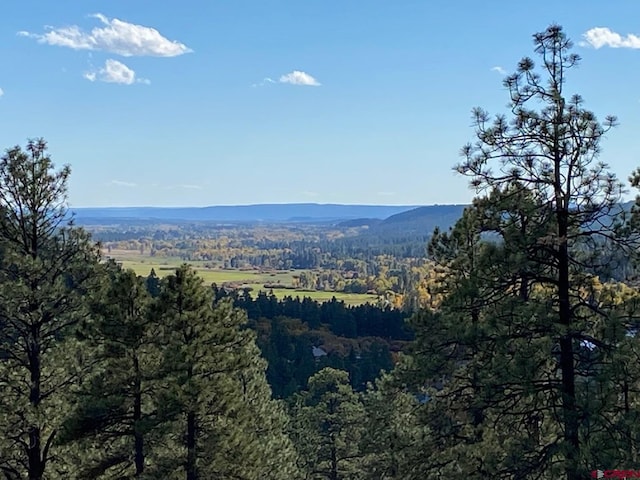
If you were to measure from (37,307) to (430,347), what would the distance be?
7.05m

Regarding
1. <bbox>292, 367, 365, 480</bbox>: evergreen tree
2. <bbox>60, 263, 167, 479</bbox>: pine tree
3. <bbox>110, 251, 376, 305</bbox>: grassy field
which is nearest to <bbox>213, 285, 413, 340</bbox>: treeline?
<bbox>110, 251, 376, 305</bbox>: grassy field

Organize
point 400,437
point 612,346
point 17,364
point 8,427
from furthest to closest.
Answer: point 400,437, point 17,364, point 8,427, point 612,346

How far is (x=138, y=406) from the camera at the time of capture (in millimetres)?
11258

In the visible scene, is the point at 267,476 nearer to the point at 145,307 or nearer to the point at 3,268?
the point at 145,307

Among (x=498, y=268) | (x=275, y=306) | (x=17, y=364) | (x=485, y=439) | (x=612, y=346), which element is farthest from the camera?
(x=275, y=306)

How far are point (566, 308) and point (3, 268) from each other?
9.47 meters

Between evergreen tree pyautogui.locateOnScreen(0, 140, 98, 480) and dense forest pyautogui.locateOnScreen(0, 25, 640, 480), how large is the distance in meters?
0.03

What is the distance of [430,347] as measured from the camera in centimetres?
1063

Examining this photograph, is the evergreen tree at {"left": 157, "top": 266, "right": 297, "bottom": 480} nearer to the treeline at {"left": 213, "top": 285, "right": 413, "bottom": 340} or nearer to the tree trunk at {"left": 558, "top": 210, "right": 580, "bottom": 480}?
the tree trunk at {"left": 558, "top": 210, "right": 580, "bottom": 480}

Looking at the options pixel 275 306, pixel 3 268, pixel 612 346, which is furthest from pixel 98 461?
pixel 275 306

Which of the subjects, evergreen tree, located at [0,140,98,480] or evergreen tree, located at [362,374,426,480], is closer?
evergreen tree, located at [0,140,98,480]

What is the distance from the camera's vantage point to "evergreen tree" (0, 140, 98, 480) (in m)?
10.6

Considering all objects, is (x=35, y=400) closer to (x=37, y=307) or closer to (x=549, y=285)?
(x=37, y=307)

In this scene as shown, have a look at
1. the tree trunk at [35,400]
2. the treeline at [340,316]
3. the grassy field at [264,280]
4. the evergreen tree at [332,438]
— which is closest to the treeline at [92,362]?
the tree trunk at [35,400]
